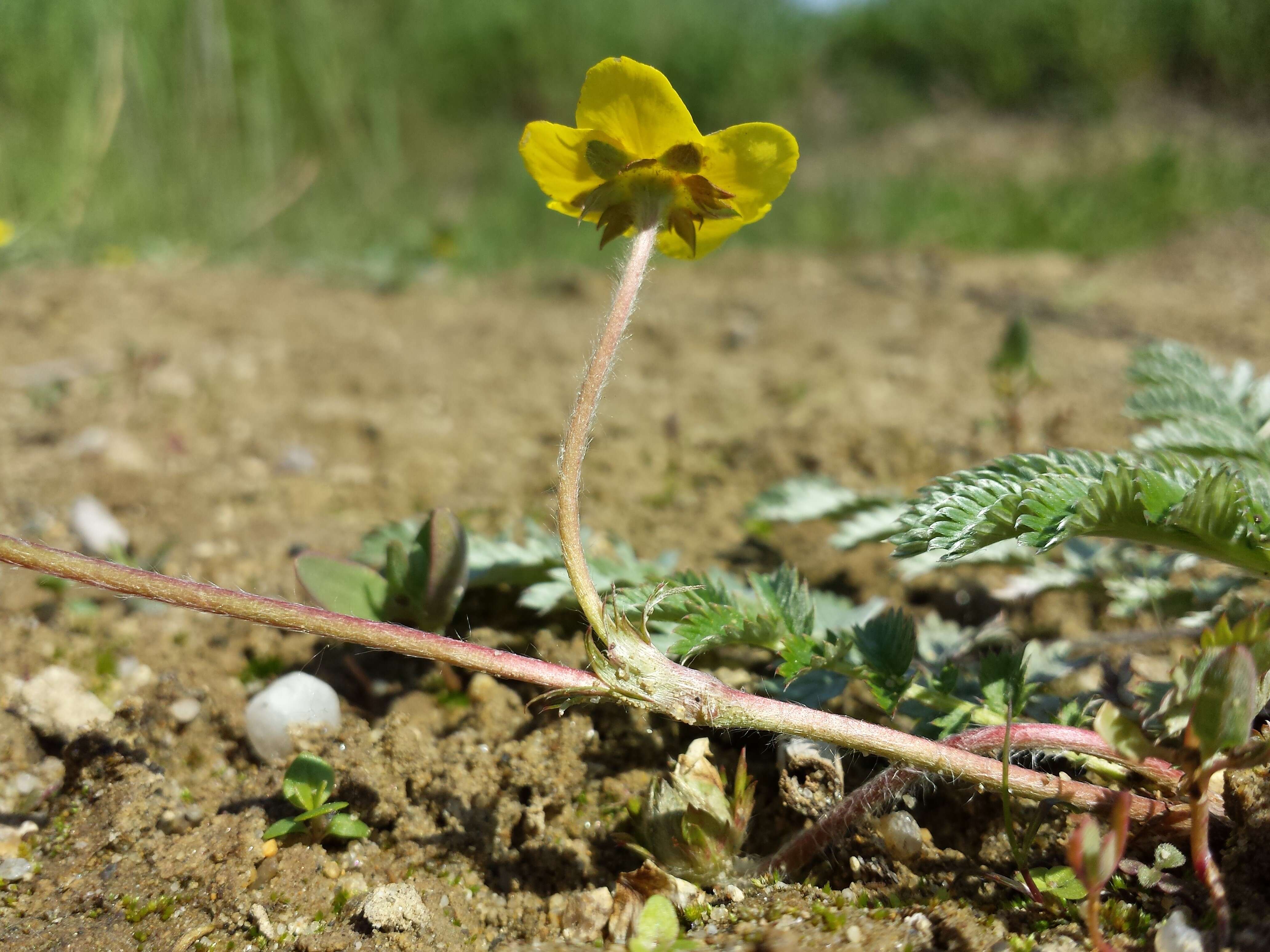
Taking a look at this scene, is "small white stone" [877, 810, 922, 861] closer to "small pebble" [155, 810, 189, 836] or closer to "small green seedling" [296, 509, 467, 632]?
"small green seedling" [296, 509, 467, 632]

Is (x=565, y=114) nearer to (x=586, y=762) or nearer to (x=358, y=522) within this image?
(x=358, y=522)

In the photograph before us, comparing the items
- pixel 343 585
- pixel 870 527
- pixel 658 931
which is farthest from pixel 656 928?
pixel 870 527

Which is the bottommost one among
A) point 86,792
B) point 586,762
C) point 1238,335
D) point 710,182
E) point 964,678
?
point 86,792

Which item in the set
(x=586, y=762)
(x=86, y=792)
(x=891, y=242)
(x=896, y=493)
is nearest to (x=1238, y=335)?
(x=896, y=493)

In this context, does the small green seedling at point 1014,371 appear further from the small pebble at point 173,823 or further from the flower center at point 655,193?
the small pebble at point 173,823

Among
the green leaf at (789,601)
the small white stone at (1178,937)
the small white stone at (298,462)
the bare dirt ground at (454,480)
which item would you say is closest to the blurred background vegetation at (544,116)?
the bare dirt ground at (454,480)

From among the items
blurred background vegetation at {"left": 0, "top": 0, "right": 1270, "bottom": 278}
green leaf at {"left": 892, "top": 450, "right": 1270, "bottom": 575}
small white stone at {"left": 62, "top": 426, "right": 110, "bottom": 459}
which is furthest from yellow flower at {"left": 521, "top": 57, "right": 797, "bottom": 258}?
blurred background vegetation at {"left": 0, "top": 0, "right": 1270, "bottom": 278}
